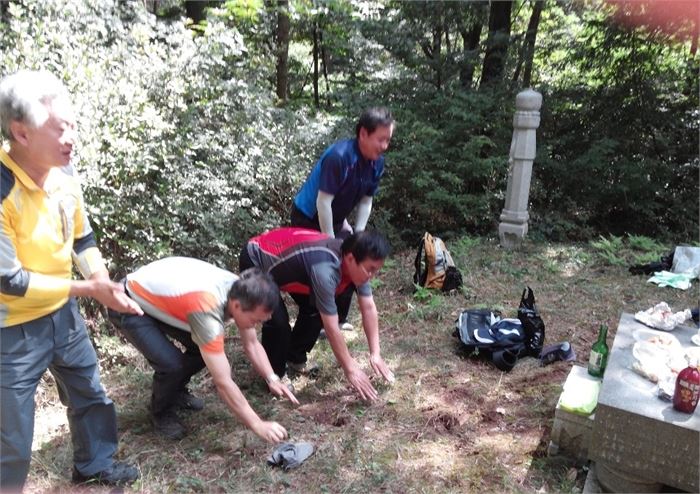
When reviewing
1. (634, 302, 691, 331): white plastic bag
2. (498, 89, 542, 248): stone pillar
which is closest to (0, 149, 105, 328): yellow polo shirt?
(634, 302, 691, 331): white plastic bag

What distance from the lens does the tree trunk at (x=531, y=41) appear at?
28.1 feet

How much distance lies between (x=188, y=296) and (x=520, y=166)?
5288 millimetres

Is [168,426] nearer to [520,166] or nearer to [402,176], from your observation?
[402,176]

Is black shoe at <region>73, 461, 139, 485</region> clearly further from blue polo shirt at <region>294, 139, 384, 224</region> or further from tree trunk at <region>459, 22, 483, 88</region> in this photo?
tree trunk at <region>459, 22, 483, 88</region>

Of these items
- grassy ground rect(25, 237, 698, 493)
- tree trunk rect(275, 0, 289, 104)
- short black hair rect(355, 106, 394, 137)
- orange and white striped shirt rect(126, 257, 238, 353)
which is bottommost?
grassy ground rect(25, 237, 698, 493)

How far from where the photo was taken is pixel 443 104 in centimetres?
802

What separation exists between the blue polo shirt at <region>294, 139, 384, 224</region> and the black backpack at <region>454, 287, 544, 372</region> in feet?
4.13

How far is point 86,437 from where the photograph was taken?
2.37 m

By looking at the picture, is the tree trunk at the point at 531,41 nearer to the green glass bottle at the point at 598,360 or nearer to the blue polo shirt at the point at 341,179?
the blue polo shirt at the point at 341,179

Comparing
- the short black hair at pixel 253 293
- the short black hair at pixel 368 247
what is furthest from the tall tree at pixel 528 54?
the short black hair at pixel 253 293

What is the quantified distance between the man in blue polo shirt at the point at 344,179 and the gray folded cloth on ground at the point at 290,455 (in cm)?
110

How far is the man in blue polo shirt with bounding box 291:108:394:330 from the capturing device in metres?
3.44

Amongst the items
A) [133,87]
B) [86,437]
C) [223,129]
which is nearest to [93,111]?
[133,87]

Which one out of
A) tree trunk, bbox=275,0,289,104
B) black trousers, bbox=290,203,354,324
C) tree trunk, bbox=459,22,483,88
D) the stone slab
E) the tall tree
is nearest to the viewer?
the stone slab
